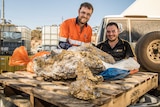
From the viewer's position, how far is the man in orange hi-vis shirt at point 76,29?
3.91 m

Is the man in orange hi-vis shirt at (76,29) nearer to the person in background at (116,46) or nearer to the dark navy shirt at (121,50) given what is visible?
the person in background at (116,46)

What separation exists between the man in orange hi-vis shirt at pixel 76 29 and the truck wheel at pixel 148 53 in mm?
1045

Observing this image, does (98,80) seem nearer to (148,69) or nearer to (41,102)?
(41,102)

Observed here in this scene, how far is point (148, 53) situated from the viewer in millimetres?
4219

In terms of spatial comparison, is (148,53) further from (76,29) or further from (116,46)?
(76,29)

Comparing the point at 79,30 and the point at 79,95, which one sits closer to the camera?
the point at 79,95

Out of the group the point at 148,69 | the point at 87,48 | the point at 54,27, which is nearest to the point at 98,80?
the point at 87,48

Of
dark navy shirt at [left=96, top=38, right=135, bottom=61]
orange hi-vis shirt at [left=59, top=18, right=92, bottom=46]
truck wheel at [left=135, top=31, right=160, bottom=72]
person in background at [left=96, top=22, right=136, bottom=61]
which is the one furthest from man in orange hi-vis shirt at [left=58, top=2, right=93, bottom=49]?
truck wheel at [left=135, top=31, right=160, bottom=72]

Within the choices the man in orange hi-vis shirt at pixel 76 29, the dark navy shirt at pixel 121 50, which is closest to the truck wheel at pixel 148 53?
the dark navy shirt at pixel 121 50

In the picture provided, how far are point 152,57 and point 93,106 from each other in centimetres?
272

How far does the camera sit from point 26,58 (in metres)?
3.77

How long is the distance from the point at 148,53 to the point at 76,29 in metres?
1.41

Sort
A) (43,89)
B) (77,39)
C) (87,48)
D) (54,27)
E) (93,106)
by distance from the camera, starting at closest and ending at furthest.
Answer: (93,106)
(43,89)
(87,48)
(77,39)
(54,27)

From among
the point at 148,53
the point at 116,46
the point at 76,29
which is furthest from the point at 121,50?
the point at 76,29
